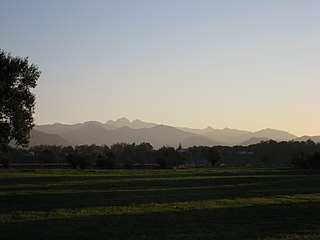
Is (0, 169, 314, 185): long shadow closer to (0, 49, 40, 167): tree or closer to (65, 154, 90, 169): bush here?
(0, 49, 40, 167): tree

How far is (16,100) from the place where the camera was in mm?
42406

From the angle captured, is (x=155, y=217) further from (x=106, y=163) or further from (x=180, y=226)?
(x=106, y=163)

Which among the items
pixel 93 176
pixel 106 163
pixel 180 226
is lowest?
pixel 180 226

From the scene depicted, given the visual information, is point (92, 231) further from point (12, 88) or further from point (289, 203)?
point (12, 88)

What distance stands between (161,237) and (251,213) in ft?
33.7

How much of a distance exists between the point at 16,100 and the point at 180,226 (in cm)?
2360

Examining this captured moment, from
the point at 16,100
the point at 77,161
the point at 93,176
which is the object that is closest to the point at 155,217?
the point at 16,100

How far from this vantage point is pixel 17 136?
142 feet

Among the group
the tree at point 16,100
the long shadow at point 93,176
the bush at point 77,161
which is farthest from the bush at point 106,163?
Result: the tree at point 16,100

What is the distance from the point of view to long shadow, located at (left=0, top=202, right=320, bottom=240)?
20.8 m

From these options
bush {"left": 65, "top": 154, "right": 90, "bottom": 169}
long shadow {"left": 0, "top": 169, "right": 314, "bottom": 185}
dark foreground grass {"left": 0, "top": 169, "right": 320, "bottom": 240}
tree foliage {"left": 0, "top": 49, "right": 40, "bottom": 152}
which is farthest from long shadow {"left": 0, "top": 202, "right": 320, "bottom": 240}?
bush {"left": 65, "top": 154, "right": 90, "bottom": 169}

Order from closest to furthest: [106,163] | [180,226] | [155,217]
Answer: [180,226] → [155,217] → [106,163]

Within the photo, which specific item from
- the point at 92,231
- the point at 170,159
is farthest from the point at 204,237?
the point at 170,159

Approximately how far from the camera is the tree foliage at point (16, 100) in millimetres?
41969
